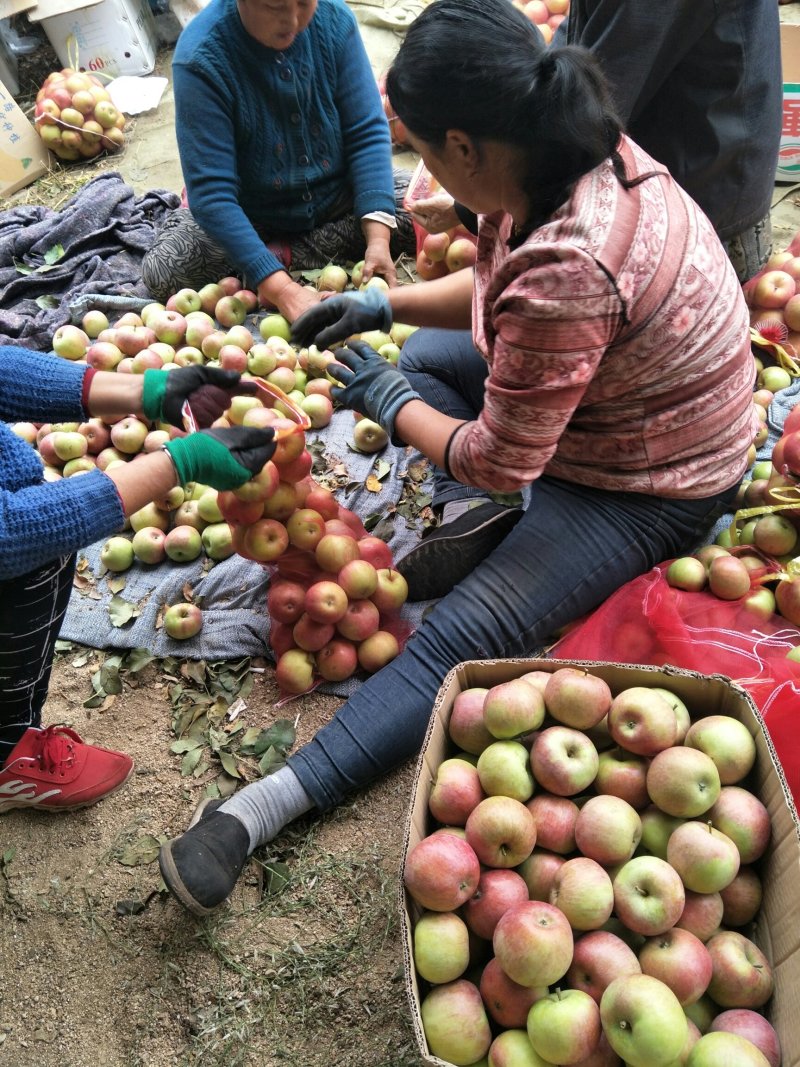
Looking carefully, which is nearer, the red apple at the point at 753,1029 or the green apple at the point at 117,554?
the red apple at the point at 753,1029

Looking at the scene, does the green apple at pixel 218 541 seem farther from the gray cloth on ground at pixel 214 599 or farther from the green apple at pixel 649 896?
the green apple at pixel 649 896

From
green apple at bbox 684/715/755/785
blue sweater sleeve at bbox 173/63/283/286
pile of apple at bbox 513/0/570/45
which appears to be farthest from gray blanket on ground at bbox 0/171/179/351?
green apple at bbox 684/715/755/785

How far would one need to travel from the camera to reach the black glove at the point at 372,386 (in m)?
2.21

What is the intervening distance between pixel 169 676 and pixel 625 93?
7.36 feet

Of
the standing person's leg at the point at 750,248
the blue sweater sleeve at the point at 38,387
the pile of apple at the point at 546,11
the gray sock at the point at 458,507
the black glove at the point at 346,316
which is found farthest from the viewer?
the pile of apple at the point at 546,11

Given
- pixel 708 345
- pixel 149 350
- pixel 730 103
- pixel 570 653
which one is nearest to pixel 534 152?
pixel 708 345

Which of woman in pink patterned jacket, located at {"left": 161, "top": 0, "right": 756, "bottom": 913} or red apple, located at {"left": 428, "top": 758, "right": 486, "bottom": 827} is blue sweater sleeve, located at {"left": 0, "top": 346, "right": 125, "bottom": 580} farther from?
red apple, located at {"left": 428, "top": 758, "right": 486, "bottom": 827}

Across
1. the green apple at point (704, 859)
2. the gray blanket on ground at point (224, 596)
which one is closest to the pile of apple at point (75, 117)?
the gray blanket on ground at point (224, 596)

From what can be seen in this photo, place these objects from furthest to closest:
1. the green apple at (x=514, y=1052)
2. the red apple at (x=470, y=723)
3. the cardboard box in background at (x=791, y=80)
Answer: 1. the cardboard box in background at (x=791, y=80)
2. the red apple at (x=470, y=723)
3. the green apple at (x=514, y=1052)

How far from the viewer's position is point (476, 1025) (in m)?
1.26

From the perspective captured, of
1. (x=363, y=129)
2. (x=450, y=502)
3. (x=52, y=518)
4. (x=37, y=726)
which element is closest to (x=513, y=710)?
(x=52, y=518)

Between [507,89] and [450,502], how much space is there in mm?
1349

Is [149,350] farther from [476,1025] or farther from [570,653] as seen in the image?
[476,1025]

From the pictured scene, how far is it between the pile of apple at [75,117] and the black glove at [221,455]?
4.34 meters
